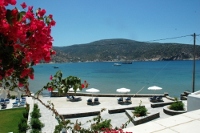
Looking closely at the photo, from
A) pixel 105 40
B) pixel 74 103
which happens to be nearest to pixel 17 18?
pixel 74 103

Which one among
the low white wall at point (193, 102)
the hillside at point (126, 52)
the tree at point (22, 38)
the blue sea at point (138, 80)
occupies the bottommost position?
the blue sea at point (138, 80)

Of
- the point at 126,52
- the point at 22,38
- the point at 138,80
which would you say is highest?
the point at 126,52

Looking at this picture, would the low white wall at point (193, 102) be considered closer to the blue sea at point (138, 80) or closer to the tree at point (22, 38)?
the blue sea at point (138, 80)

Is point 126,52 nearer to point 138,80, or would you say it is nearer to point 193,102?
point 138,80

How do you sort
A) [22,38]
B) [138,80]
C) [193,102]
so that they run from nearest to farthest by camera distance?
[22,38] < [193,102] < [138,80]

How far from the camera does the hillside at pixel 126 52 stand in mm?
157750

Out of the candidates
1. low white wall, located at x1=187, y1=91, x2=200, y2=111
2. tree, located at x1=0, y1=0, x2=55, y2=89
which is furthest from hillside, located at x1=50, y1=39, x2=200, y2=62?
tree, located at x1=0, y1=0, x2=55, y2=89

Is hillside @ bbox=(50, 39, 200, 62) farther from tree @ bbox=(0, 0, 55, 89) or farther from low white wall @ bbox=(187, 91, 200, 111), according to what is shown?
tree @ bbox=(0, 0, 55, 89)

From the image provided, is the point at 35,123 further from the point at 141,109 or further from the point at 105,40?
the point at 105,40

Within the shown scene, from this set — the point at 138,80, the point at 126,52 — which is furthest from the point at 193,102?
the point at 126,52

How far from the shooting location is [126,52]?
6565 inches

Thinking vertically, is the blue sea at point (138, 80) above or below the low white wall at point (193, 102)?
below

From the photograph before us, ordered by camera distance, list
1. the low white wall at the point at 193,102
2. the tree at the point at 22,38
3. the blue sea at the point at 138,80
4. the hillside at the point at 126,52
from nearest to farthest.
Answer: the tree at the point at 22,38
the low white wall at the point at 193,102
the blue sea at the point at 138,80
the hillside at the point at 126,52

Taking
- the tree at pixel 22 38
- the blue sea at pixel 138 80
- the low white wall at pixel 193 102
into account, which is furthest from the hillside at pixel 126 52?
the tree at pixel 22 38
